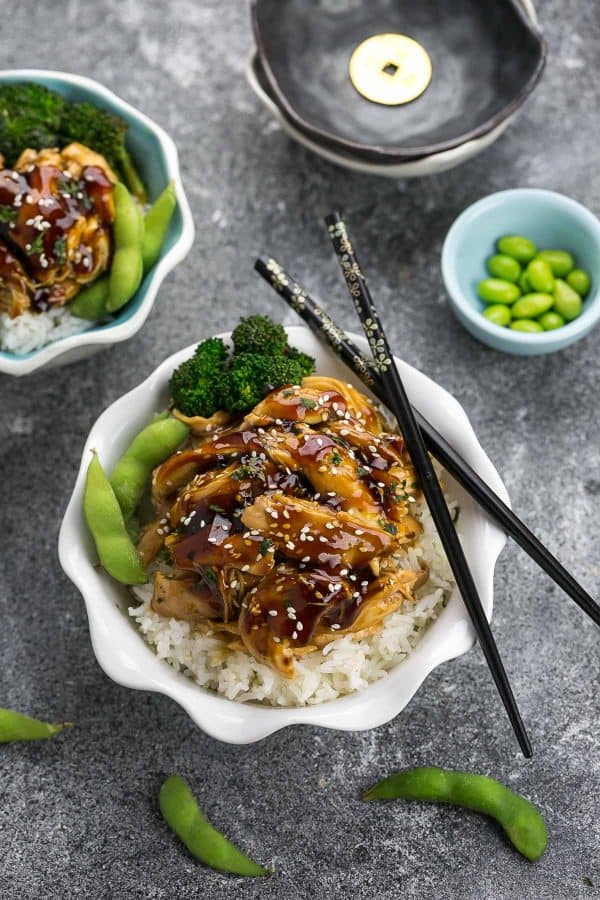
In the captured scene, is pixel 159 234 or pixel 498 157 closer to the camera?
pixel 159 234

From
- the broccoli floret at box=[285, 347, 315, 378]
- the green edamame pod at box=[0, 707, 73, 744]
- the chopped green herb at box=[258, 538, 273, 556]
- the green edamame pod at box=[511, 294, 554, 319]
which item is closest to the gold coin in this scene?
the green edamame pod at box=[511, 294, 554, 319]

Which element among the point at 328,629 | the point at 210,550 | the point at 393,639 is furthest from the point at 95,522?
the point at 393,639

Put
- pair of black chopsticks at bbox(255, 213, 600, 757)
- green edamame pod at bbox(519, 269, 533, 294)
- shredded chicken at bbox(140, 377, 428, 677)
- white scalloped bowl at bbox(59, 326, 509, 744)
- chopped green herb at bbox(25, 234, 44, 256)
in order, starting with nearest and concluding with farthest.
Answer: shredded chicken at bbox(140, 377, 428, 677) < white scalloped bowl at bbox(59, 326, 509, 744) < pair of black chopsticks at bbox(255, 213, 600, 757) < chopped green herb at bbox(25, 234, 44, 256) < green edamame pod at bbox(519, 269, 533, 294)

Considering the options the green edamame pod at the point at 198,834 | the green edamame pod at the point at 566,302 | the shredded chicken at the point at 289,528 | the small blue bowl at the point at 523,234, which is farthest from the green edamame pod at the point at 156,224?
the green edamame pod at the point at 198,834

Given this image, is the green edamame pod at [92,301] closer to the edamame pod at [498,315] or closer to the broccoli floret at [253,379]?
the broccoli floret at [253,379]

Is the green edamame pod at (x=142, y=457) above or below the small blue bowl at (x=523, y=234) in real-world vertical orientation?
below

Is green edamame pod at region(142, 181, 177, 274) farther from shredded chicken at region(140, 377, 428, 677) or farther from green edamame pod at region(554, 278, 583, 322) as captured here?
green edamame pod at region(554, 278, 583, 322)

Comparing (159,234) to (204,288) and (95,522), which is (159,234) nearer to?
(204,288)
